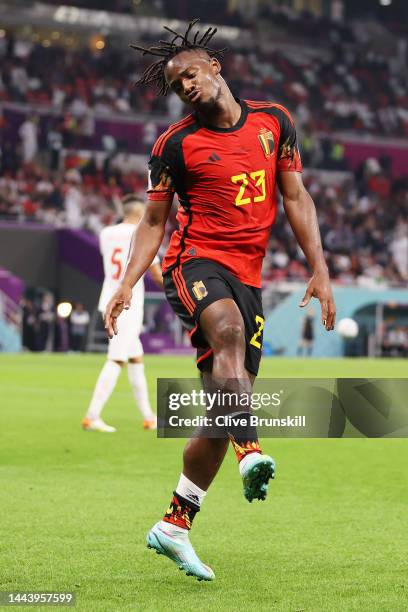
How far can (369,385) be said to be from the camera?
498cm

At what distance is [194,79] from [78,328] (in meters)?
28.5

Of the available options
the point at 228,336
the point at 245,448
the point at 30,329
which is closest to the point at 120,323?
the point at 228,336

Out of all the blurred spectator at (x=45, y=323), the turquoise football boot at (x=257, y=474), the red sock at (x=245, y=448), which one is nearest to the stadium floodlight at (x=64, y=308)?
the blurred spectator at (x=45, y=323)

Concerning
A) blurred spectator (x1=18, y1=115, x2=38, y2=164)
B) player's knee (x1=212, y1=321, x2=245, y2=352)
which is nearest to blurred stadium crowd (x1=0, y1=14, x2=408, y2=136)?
blurred spectator (x1=18, y1=115, x2=38, y2=164)

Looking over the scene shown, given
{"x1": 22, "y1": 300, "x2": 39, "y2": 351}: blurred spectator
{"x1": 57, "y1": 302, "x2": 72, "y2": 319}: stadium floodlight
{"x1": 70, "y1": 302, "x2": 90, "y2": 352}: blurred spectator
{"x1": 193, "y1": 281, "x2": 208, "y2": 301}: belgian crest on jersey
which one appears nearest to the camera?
{"x1": 193, "y1": 281, "x2": 208, "y2": 301}: belgian crest on jersey

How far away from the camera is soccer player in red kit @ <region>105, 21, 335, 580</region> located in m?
5.34

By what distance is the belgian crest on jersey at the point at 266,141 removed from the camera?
557 cm

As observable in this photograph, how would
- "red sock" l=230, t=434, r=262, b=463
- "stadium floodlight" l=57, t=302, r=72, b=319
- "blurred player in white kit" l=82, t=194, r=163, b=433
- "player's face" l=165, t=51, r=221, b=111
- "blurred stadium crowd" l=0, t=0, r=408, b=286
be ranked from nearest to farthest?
"red sock" l=230, t=434, r=262, b=463, "player's face" l=165, t=51, r=221, b=111, "blurred player in white kit" l=82, t=194, r=163, b=433, "stadium floodlight" l=57, t=302, r=72, b=319, "blurred stadium crowd" l=0, t=0, r=408, b=286

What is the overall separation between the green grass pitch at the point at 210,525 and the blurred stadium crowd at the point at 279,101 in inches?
953

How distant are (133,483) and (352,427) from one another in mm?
3933

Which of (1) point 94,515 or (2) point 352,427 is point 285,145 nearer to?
(2) point 352,427

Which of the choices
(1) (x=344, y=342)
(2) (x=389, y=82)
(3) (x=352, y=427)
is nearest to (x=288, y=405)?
(3) (x=352, y=427)

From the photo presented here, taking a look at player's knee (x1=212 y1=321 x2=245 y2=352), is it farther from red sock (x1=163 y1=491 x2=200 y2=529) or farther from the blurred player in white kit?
the blurred player in white kit

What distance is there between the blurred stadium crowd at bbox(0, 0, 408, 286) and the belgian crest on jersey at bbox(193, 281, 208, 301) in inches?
1168
